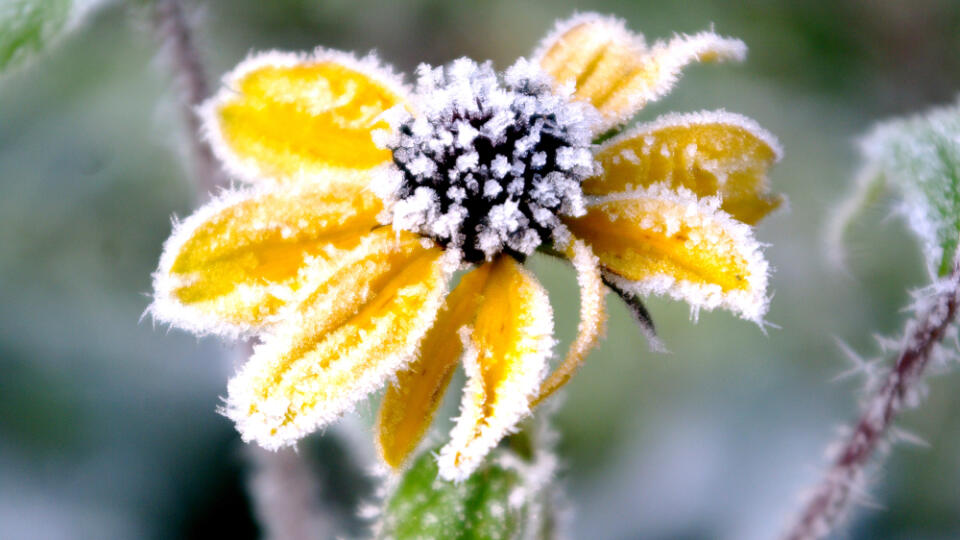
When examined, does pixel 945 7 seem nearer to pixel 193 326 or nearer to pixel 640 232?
pixel 640 232

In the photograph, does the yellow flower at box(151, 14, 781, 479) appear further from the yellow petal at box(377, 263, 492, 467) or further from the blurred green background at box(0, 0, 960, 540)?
the blurred green background at box(0, 0, 960, 540)

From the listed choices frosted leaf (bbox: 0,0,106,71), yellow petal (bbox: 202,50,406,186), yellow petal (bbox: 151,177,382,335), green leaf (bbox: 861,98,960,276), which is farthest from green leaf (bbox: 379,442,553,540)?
frosted leaf (bbox: 0,0,106,71)

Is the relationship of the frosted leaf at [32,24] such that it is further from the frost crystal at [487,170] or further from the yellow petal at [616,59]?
the yellow petal at [616,59]

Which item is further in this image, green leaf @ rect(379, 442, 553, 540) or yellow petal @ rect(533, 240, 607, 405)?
green leaf @ rect(379, 442, 553, 540)

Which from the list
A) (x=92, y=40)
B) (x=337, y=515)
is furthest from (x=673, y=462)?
(x=92, y=40)

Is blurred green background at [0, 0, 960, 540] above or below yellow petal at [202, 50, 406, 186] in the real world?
above

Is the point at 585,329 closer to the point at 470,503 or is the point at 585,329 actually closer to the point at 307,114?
the point at 470,503
